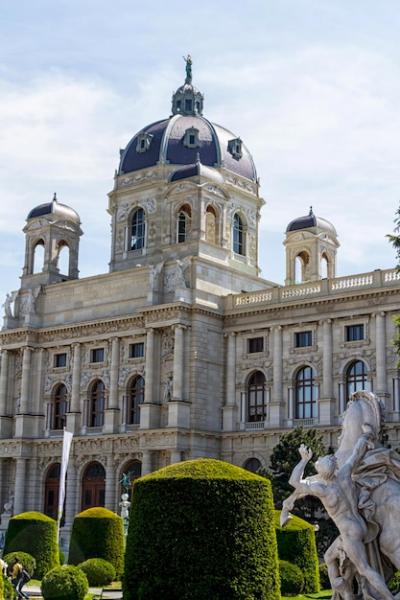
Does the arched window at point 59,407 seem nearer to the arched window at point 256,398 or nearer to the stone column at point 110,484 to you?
the stone column at point 110,484

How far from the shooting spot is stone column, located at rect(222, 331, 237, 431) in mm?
49281

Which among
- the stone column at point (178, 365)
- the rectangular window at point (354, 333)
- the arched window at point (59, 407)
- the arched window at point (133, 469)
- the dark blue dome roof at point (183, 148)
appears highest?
the dark blue dome roof at point (183, 148)

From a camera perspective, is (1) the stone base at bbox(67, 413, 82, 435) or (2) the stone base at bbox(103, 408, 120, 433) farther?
(1) the stone base at bbox(67, 413, 82, 435)

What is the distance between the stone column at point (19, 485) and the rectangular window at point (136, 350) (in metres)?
9.01

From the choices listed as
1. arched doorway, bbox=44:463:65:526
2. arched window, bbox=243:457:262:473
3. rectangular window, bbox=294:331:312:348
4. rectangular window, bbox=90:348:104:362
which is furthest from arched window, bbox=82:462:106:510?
rectangular window, bbox=294:331:312:348

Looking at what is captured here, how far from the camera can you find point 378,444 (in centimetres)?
1209

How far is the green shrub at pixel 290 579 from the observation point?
24094 mm

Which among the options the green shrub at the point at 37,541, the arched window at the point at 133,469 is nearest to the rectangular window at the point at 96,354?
the arched window at the point at 133,469

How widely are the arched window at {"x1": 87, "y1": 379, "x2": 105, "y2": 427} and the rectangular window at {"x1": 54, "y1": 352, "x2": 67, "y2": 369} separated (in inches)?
99.3

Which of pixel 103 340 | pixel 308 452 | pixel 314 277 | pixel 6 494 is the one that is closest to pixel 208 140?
pixel 314 277

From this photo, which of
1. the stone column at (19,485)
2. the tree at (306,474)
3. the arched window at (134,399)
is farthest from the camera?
the stone column at (19,485)

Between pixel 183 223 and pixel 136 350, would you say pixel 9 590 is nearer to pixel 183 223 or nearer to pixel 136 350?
pixel 136 350

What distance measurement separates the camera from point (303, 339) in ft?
157

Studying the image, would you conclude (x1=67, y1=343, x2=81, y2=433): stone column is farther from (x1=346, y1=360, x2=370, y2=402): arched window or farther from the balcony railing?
(x1=346, y1=360, x2=370, y2=402): arched window
